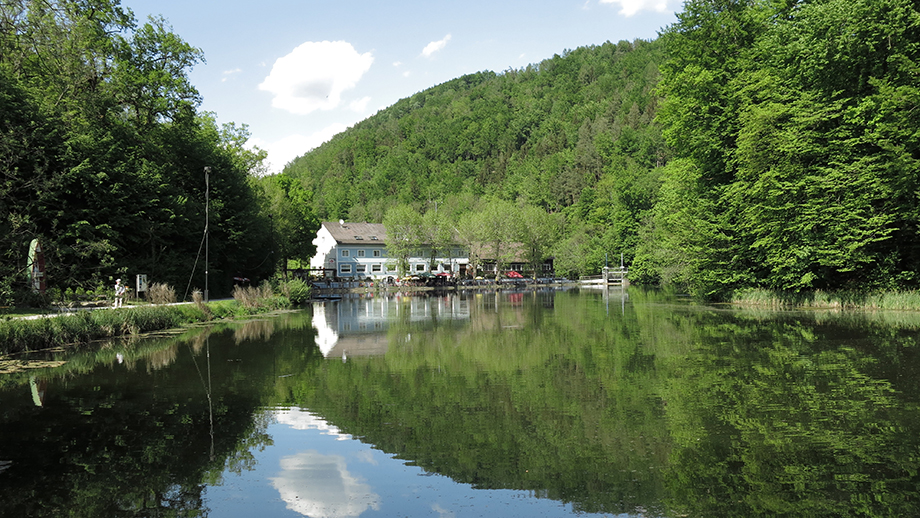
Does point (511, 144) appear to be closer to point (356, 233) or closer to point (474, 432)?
point (356, 233)

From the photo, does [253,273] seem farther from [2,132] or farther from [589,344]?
[589,344]

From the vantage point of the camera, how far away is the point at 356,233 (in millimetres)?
81438

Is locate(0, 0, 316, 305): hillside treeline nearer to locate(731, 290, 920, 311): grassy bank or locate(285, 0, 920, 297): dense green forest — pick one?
locate(285, 0, 920, 297): dense green forest

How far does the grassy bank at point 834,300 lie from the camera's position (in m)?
24.3

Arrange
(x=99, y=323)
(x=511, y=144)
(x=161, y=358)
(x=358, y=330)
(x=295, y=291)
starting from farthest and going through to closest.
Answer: (x=511, y=144)
(x=295, y=291)
(x=358, y=330)
(x=99, y=323)
(x=161, y=358)

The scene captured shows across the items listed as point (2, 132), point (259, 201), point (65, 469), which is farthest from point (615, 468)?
point (259, 201)

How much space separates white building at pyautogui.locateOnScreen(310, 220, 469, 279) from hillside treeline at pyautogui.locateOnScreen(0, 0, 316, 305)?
3748 cm

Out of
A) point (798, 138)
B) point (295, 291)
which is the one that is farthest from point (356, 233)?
point (798, 138)

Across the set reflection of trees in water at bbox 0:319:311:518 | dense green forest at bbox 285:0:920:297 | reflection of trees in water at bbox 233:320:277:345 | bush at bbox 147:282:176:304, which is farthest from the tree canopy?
dense green forest at bbox 285:0:920:297

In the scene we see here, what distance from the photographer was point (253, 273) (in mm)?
49219

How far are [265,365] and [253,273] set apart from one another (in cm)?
3752

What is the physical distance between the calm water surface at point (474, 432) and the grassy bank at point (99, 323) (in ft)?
10.1

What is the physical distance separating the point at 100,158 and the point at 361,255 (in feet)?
168

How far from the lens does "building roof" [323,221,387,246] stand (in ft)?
259
